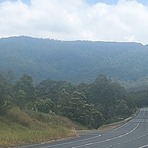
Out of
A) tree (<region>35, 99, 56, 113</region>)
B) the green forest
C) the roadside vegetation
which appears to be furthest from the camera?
tree (<region>35, 99, 56, 113</region>)

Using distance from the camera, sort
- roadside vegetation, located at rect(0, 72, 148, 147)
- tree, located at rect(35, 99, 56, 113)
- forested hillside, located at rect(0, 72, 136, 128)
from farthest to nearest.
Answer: tree, located at rect(35, 99, 56, 113)
forested hillside, located at rect(0, 72, 136, 128)
roadside vegetation, located at rect(0, 72, 148, 147)

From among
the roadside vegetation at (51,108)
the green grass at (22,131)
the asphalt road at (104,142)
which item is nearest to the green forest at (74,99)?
the roadside vegetation at (51,108)

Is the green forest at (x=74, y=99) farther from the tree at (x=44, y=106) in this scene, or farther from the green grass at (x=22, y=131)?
the green grass at (x=22, y=131)

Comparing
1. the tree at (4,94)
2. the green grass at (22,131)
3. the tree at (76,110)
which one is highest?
the tree at (4,94)

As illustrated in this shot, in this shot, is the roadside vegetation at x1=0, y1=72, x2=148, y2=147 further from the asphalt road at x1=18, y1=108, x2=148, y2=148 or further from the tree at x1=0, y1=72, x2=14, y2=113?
the asphalt road at x1=18, y1=108, x2=148, y2=148

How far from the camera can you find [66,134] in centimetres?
3812

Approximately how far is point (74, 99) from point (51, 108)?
14.1 ft

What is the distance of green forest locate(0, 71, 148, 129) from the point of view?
186 feet


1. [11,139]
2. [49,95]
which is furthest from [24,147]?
[49,95]

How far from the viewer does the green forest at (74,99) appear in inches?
2228

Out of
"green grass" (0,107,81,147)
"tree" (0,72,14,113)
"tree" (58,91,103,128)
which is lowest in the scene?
"tree" (58,91,103,128)

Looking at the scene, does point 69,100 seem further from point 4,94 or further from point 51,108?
point 4,94

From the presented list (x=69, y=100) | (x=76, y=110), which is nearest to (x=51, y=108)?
(x=69, y=100)

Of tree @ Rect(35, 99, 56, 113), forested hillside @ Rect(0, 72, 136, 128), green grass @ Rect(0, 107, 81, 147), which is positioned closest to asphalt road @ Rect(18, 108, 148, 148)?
green grass @ Rect(0, 107, 81, 147)
